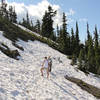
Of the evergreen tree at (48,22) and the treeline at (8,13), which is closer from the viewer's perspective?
the evergreen tree at (48,22)

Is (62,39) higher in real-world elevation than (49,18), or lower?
lower

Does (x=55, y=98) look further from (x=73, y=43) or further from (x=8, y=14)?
(x=8, y=14)

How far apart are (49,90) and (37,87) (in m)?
0.95

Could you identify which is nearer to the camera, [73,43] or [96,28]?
[73,43]

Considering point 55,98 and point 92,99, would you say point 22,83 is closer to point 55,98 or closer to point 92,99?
point 55,98

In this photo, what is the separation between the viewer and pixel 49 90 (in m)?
12.2

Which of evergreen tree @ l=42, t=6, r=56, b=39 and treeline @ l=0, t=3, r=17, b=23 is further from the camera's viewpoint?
treeline @ l=0, t=3, r=17, b=23

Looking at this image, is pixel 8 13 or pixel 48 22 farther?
pixel 8 13

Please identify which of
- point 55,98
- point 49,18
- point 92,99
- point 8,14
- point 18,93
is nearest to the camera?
point 18,93

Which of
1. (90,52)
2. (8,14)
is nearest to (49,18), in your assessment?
(90,52)

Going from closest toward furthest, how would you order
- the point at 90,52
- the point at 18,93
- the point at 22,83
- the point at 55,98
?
1. the point at 18,93
2. the point at 55,98
3. the point at 22,83
4. the point at 90,52

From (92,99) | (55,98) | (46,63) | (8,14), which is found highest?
(8,14)

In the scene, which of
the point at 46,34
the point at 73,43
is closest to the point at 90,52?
the point at 73,43

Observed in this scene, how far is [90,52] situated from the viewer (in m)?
59.3
